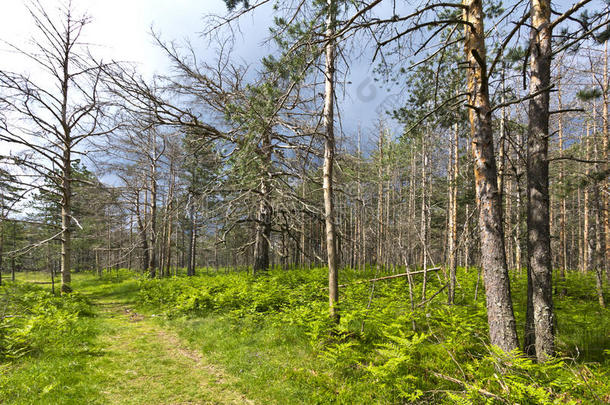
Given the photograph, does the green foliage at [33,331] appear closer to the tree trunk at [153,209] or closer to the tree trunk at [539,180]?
the tree trunk at [153,209]

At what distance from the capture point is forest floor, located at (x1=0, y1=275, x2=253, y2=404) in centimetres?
383

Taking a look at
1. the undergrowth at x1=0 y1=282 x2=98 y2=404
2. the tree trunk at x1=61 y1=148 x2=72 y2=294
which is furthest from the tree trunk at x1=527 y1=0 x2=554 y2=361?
the tree trunk at x1=61 y1=148 x2=72 y2=294

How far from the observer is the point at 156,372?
188 inches

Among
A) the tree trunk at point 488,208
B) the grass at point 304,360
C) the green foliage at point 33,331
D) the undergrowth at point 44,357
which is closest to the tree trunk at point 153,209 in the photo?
the green foliage at point 33,331

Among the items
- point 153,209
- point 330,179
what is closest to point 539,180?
point 330,179

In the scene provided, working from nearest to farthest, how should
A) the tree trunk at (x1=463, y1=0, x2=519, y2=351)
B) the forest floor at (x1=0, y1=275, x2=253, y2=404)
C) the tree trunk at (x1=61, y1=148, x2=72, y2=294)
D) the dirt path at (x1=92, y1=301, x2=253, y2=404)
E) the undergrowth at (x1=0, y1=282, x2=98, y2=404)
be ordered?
the tree trunk at (x1=463, y1=0, x2=519, y2=351)
the undergrowth at (x1=0, y1=282, x2=98, y2=404)
the forest floor at (x1=0, y1=275, x2=253, y2=404)
the dirt path at (x1=92, y1=301, x2=253, y2=404)
the tree trunk at (x1=61, y1=148, x2=72, y2=294)

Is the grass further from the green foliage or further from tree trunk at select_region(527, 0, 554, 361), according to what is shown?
tree trunk at select_region(527, 0, 554, 361)

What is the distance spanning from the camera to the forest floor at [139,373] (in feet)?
12.6

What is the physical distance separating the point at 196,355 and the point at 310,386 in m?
3.02

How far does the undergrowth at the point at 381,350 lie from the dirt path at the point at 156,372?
388mm

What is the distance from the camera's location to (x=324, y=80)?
16.7 ft

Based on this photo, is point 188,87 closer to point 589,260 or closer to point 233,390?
point 233,390

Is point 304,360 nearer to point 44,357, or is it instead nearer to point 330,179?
point 330,179

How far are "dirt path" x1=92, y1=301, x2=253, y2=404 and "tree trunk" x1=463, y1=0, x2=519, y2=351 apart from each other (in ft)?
12.4
